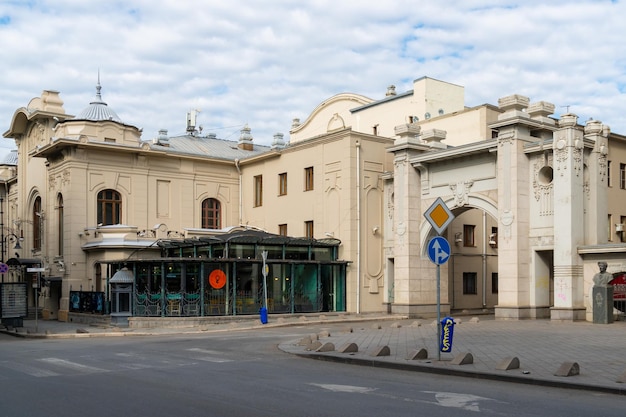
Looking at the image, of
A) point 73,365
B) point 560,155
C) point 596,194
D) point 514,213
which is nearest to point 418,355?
point 73,365

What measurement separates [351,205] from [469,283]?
27.1 feet

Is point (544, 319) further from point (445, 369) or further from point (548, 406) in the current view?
point (548, 406)

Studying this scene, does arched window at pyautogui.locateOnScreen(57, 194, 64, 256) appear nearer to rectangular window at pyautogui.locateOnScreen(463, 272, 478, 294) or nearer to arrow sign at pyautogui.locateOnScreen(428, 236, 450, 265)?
rectangular window at pyautogui.locateOnScreen(463, 272, 478, 294)

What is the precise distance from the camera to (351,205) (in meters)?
35.4

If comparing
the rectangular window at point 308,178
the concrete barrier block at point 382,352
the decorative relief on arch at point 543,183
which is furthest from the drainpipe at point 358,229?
the concrete barrier block at point 382,352

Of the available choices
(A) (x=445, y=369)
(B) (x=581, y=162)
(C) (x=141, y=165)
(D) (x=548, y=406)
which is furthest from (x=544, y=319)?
(C) (x=141, y=165)

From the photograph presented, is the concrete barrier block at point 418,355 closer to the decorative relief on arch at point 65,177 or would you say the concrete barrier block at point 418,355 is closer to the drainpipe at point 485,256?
the drainpipe at point 485,256

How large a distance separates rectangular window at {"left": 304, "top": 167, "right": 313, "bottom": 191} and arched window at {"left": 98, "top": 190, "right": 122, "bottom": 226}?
10.1 m

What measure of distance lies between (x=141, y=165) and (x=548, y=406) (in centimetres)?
3303

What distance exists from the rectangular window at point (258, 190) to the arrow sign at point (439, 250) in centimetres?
2815

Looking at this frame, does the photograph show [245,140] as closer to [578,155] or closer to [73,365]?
[578,155]

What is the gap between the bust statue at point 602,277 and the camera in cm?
2553

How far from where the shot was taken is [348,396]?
1073 centimetres

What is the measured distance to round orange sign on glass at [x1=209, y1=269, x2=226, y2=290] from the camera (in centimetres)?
3166
